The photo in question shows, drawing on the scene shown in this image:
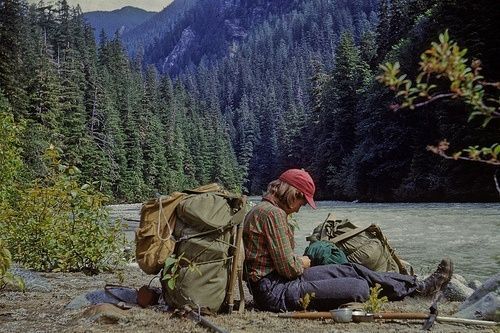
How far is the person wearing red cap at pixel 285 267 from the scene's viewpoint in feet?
14.9

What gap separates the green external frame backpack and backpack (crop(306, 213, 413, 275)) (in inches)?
64.1

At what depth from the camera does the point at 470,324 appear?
13.2ft

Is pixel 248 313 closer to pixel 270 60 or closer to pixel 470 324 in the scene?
pixel 470 324

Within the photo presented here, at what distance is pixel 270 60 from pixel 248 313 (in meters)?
158

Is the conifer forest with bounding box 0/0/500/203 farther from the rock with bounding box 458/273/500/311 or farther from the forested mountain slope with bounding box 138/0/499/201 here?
the rock with bounding box 458/273/500/311

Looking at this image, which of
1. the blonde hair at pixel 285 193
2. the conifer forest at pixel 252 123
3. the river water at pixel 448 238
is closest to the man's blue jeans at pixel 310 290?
the blonde hair at pixel 285 193

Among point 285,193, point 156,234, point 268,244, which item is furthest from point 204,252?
point 285,193

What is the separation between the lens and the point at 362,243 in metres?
5.84

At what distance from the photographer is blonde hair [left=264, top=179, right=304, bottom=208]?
4582 mm

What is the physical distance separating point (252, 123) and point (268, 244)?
107 meters

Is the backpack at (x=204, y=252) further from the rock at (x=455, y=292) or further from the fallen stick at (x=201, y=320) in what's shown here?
the rock at (x=455, y=292)

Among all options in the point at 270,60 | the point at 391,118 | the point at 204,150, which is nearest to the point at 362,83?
the point at 391,118

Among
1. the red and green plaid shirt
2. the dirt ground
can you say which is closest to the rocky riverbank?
the dirt ground

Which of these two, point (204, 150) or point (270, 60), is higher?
point (270, 60)
